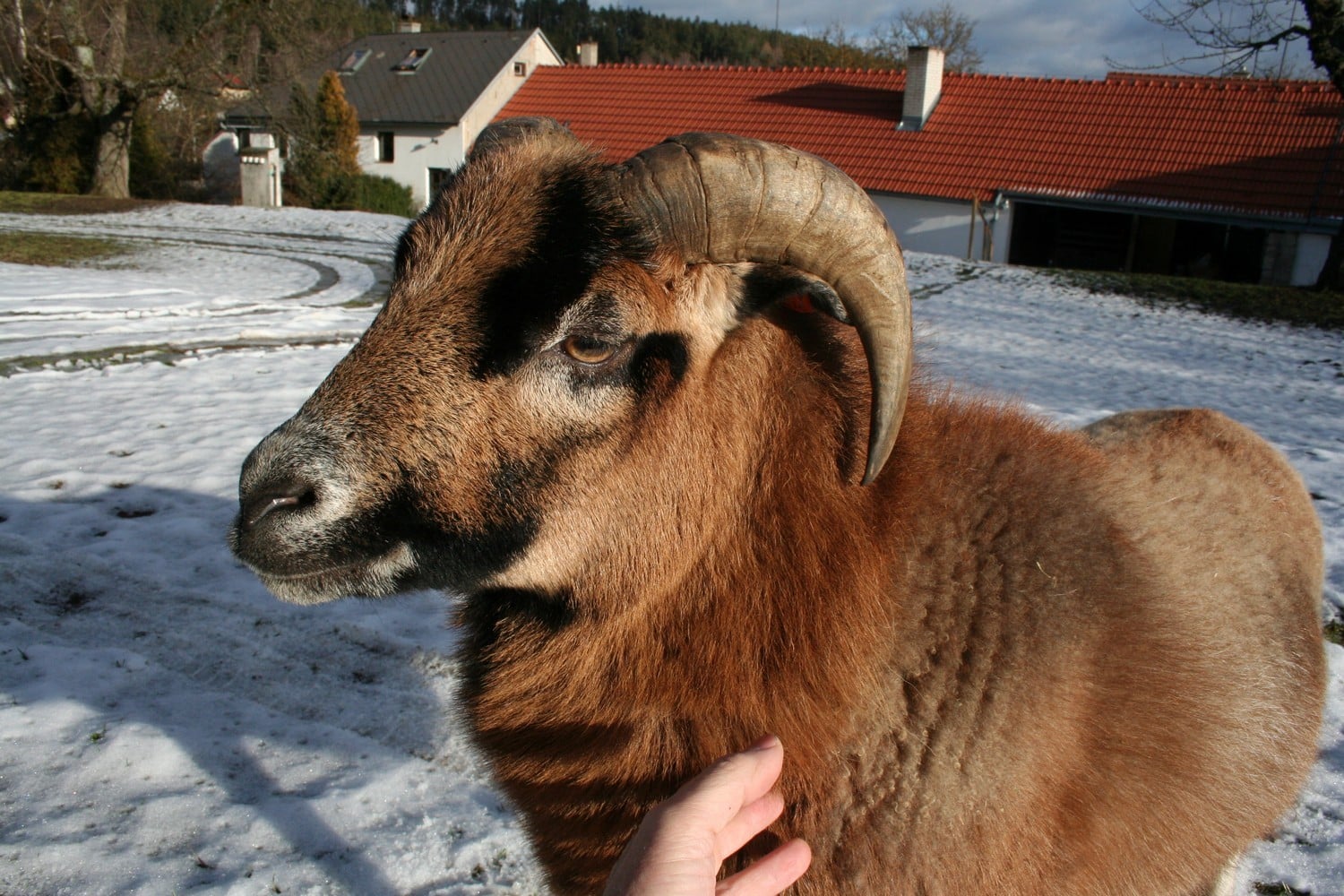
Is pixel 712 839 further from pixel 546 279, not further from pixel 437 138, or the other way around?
pixel 437 138

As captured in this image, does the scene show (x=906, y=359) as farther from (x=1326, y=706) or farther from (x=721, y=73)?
(x=721, y=73)

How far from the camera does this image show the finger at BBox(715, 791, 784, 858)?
193 cm

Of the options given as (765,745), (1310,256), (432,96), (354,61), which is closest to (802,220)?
(765,745)

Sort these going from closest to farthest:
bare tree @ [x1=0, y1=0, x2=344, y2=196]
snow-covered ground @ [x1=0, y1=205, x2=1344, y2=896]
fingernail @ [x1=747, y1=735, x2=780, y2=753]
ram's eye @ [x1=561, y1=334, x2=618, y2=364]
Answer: fingernail @ [x1=747, y1=735, x2=780, y2=753] < ram's eye @ [x1=561, y1=334, x2=618, y2=364] < snow-covered ground @ [x1=0, y1=205, x2=1344, y2=896] < bare tree @ [x1=0, y1=0, x2=344, y2=196]

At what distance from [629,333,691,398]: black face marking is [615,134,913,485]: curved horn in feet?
0.93

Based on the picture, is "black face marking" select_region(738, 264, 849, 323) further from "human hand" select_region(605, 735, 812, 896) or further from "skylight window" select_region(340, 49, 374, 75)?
"skylight window" select_region(340, 49, 374, 75)

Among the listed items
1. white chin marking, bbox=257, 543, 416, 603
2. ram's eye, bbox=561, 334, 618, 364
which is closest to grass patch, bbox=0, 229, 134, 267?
white chin marking, bbox=257, 543, 416, 603

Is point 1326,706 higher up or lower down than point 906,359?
lower down

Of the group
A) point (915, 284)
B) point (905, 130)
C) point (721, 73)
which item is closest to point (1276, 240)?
point (905, 130)

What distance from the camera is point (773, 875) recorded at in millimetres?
1959

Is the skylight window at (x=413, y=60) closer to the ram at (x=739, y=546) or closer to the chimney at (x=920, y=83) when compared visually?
the chimney at (x=920, y=83)

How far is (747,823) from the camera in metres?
2.03

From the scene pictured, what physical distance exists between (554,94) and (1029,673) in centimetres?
3773

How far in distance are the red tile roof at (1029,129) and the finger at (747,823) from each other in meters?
26.2
